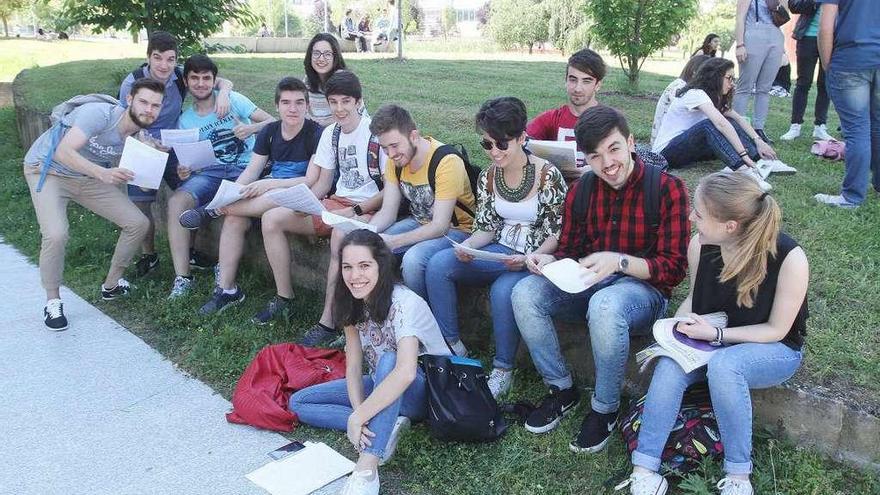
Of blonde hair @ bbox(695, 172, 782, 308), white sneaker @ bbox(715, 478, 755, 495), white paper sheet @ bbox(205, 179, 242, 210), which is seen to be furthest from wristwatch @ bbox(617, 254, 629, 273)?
white paper sheet @ bbox(205, 179, 242, 210)

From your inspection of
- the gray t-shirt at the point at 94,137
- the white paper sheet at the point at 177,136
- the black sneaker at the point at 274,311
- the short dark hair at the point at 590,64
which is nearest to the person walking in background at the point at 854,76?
the short dark hair at the point at 590,64

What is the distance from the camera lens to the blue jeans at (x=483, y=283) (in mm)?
3643

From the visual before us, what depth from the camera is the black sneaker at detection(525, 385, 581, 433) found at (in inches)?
134

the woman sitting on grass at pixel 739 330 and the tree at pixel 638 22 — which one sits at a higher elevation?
the tree at pixel 638 22

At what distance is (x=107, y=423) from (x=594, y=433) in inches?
94.0

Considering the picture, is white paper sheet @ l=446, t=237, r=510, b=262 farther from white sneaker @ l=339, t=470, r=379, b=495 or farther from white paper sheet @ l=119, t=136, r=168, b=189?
white paper sheet @ l=119, t=136, r=168, b=189

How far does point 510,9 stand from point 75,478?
3077cm

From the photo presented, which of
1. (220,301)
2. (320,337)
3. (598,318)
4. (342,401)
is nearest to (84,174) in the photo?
(220,301)

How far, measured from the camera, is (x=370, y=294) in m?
3.31

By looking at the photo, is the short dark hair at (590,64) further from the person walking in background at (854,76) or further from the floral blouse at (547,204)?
the person walking in background at (854,76)

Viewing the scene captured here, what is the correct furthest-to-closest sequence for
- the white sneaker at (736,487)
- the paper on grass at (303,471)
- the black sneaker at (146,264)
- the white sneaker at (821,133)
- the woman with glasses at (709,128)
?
the white sneaker at (821,133), the black sneaker at (146,264), the woman with glasses at (709,128), the paper on grass at (303,471), the white sneaker at (736,487)

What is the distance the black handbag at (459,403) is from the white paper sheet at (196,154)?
2855 millimetres

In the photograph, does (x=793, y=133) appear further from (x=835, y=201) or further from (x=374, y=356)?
(x=374, y=356)

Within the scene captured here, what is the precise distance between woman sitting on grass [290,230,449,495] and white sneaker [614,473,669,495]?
98cm
